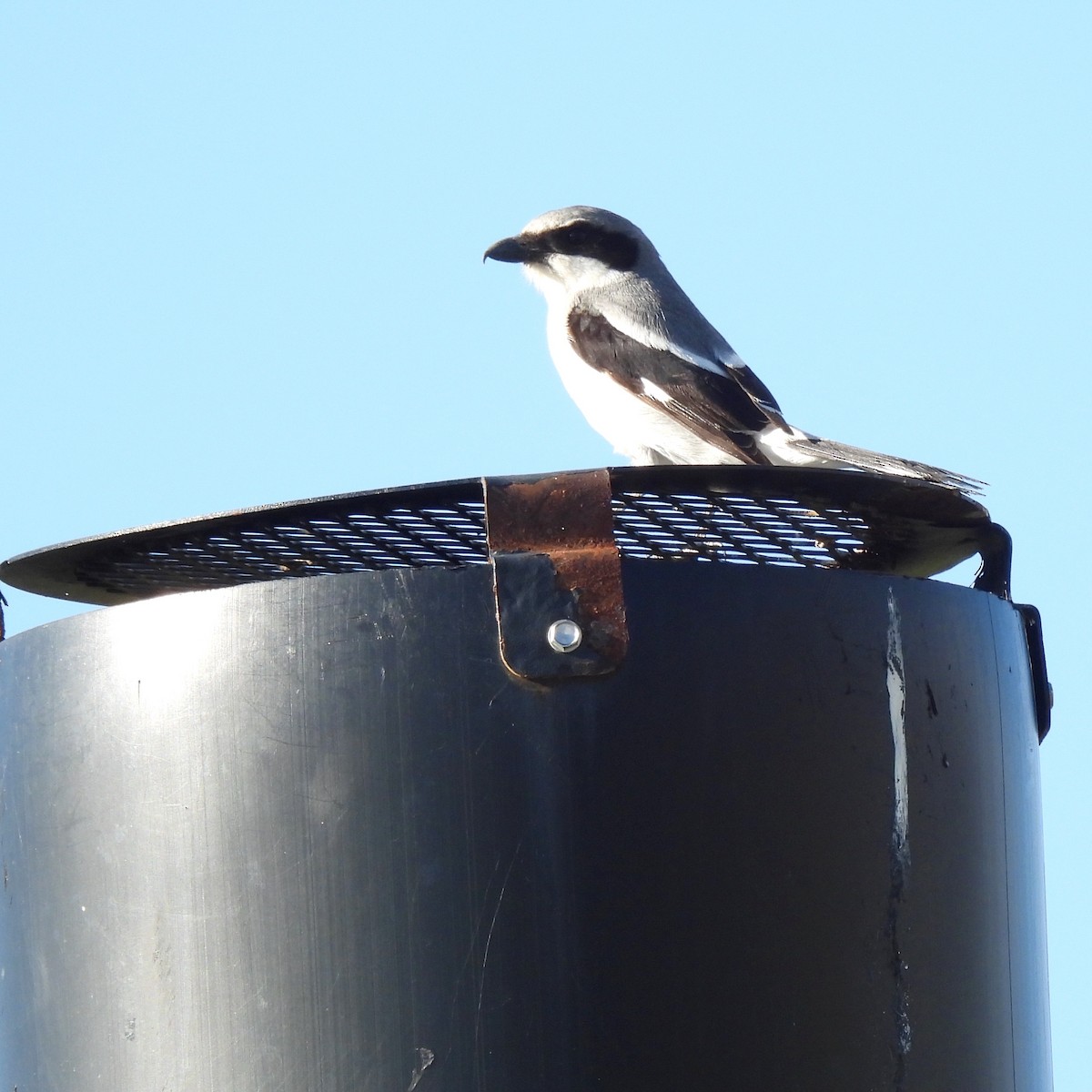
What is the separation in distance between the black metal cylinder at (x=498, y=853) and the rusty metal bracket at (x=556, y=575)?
0.02 m

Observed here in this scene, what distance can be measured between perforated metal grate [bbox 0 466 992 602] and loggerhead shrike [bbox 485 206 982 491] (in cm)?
183

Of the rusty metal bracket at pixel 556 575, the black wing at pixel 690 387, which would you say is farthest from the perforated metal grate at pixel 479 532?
the black wing at pixel 690 387

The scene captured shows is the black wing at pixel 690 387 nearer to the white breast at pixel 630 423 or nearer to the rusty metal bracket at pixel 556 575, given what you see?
the white breast at pixel 630 423

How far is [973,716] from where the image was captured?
166 centimetres

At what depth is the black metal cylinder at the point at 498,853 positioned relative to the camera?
1386 millimetres

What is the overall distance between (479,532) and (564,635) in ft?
1.75

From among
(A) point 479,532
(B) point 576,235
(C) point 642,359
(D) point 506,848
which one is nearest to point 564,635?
(D) point 506,848

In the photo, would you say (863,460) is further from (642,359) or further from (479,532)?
(479,532)

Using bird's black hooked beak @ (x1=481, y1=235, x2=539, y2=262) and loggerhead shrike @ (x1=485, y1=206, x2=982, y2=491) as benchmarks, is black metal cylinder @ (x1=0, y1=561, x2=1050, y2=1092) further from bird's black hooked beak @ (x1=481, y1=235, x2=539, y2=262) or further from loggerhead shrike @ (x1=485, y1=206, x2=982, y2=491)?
bird's black hooked beak @ (x1=481, y1=235, x2=539, y2=262)

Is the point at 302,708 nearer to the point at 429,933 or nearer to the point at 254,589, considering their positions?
the point at 254,589

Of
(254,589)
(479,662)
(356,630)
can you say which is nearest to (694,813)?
(479,662)

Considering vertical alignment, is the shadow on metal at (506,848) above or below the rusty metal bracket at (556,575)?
below

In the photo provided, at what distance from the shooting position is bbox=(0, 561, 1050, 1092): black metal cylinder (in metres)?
1.39

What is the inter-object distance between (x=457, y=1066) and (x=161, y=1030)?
0.30m
